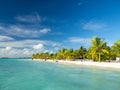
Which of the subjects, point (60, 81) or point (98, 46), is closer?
point (60, 81)

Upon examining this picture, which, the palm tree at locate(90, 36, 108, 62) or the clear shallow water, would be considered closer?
the clear shallow water

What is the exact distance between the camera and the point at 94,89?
57.6ft

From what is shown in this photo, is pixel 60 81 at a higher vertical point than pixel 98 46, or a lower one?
lower

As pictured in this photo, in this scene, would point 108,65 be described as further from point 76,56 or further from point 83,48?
point 76,56

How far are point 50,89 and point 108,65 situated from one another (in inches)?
1381

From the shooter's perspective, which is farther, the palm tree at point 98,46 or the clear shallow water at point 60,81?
the palm tree at point 98,46

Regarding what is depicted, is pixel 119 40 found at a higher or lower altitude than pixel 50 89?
higher

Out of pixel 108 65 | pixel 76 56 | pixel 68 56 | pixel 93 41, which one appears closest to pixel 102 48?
pixel 93 41

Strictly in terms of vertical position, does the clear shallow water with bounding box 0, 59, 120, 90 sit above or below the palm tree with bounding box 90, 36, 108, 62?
below

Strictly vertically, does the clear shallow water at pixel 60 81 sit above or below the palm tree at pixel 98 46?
below

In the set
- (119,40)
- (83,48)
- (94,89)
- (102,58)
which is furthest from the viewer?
(83,48)

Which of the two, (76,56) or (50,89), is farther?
(76,56)

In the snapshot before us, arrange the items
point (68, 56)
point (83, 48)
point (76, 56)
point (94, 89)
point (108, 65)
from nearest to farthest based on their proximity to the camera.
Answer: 1. point (94, 89)
2. point (108, 65)
3. point (83, 48)
4. point (76, 56)
5. point (68, 56)

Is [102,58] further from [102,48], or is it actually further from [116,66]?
[116,66]
